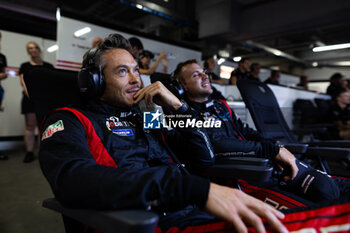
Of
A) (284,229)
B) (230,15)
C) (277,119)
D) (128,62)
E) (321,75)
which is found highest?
(230,15)

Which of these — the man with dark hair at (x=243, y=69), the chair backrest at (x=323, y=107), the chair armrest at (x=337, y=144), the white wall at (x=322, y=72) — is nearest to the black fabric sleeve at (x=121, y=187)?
the chair armrest at (x=337, y=144)

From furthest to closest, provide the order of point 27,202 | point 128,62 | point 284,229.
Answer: point 27,202 → point 128,62 → point 284,229

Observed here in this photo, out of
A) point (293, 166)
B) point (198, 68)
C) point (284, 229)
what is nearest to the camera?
point (284, 229)

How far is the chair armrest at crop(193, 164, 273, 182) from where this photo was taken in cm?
78

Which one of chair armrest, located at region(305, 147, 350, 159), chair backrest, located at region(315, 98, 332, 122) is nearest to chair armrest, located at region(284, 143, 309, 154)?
chair armrest, located at region(305, 147, 350, 159)

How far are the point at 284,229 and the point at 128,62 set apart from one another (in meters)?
0.82

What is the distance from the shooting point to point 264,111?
78.7 inches

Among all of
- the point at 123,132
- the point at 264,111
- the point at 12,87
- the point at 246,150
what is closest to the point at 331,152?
the point at 246,150

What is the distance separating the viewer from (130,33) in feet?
12.6

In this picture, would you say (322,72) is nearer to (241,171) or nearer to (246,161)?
(246,161)

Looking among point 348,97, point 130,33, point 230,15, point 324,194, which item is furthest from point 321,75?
point 324,194

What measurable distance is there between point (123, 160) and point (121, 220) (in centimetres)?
44

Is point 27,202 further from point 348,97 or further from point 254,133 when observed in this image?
point 348,97

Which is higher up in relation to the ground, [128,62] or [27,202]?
[128,62]
